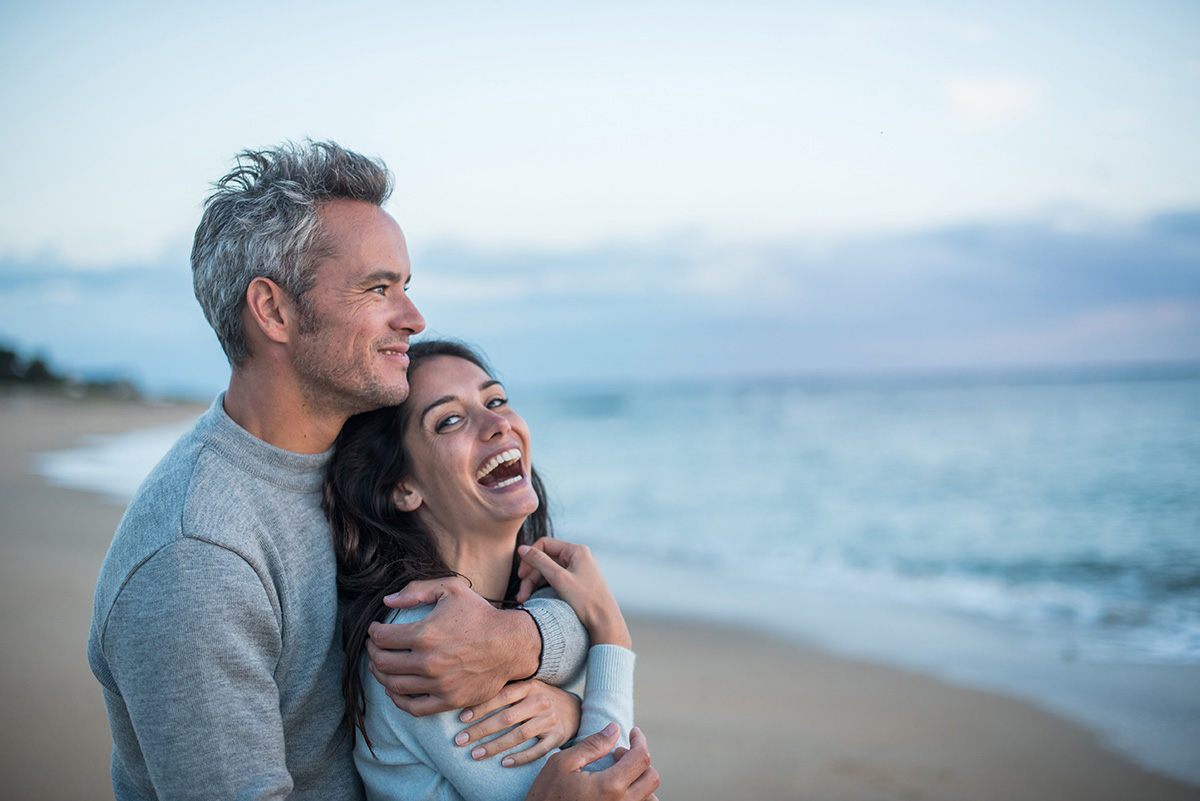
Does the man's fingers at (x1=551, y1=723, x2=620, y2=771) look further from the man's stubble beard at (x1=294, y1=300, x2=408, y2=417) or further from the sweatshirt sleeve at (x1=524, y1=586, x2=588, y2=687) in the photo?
the man's stubble beard at (x1=294, y1=300, x2=408, y2=417)

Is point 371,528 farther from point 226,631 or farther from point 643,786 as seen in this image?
point 643,786

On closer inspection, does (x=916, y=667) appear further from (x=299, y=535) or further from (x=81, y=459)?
(x=81, y=459)

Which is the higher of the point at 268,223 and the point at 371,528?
the point at 268,223

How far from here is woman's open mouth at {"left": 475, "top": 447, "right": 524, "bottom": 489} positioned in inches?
114

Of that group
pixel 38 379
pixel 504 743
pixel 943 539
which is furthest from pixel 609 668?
pixel 38 379

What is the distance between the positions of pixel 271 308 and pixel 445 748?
4.28 feet

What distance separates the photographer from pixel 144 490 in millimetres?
2266

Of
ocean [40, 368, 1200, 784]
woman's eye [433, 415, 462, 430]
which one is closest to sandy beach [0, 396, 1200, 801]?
ocean [40, 368, 1200, 784]

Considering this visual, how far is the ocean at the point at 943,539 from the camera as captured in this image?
6.15 metres

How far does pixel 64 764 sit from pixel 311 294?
135 inches

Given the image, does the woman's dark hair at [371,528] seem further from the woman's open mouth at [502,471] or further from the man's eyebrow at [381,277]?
the man's eyebrow at [381,277]

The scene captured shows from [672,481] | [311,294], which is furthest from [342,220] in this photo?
[672,481]

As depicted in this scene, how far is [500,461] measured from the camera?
2904 mm

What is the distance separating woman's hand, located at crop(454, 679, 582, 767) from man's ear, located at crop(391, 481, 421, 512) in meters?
0.76
